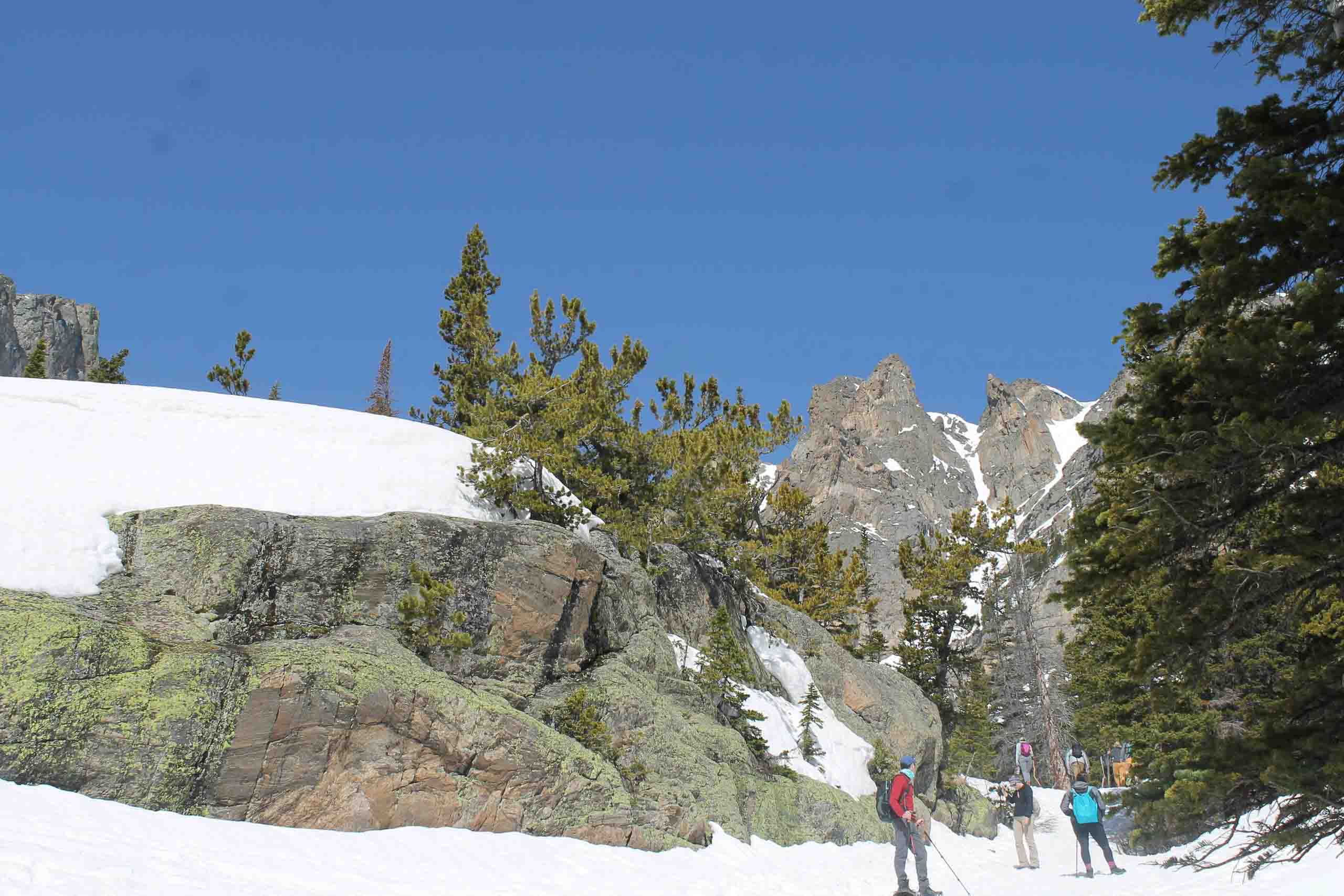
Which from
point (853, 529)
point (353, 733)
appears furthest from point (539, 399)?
point (853, 529)

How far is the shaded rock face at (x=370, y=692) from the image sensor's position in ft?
30.7

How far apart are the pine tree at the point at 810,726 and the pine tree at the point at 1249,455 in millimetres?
13938

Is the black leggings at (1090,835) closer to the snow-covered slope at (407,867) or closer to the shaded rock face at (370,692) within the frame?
the snow-covered slope at (407,867)

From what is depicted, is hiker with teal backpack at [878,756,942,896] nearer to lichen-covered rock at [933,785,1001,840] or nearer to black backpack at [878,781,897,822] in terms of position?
black backpack at [878,781,897,822]

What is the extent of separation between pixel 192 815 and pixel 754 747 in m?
12.2

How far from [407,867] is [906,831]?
21.2 ft

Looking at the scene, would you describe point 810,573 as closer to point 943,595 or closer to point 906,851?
point 943,595

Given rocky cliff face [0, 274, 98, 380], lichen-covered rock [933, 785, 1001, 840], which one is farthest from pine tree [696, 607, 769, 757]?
rocky cliff face [0, 274, 98, 380]

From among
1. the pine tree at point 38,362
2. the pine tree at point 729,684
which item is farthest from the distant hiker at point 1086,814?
the pine tree at point 38,362

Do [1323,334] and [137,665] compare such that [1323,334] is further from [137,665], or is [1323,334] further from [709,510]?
[709,510]

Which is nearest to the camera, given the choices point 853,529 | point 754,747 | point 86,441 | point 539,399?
point 86,441

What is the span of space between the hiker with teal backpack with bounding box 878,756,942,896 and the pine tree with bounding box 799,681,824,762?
9.14m

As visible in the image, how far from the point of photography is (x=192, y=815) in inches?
364

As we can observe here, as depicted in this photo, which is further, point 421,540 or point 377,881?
point 421,540
